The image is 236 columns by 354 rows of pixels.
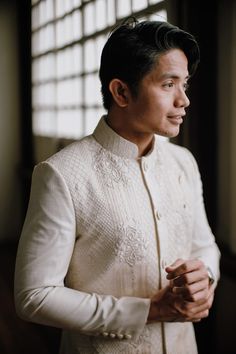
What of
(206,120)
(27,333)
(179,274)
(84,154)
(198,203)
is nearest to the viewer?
(179,274)

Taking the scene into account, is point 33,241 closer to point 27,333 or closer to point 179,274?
point 179,274

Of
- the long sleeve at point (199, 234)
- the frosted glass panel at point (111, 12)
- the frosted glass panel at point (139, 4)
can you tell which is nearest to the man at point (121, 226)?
the long sleeve at point (199, 234)

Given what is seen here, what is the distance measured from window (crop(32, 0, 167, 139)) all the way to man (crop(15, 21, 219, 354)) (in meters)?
0.91

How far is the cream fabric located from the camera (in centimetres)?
97

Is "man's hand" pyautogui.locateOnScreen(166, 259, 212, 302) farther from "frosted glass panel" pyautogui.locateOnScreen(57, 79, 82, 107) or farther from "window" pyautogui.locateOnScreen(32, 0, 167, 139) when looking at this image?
"frosted glass panel" pyautogui.locateOnScreen(57, 79, 82, 107)

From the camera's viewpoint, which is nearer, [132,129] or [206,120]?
[132,129]

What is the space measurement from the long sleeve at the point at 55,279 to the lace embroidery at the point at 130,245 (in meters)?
0.08

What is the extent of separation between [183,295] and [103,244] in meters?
0.19

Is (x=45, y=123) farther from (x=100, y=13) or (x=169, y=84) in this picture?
→ (x=169, y=84)

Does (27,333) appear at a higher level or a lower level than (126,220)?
lower

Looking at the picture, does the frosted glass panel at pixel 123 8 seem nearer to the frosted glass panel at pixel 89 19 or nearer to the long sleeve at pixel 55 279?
the frosted glass panel at pixel 89 19

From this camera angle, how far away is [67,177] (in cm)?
101

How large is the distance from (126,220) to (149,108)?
9.4 inches

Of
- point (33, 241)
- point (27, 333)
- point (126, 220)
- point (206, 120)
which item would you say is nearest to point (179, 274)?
point (126, 220)
